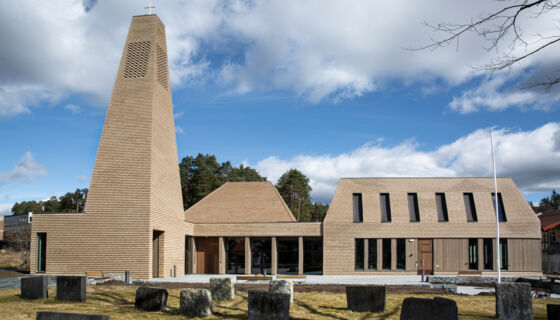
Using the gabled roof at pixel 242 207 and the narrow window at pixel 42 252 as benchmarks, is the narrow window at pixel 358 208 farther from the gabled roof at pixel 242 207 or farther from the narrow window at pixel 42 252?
the narrow window at pixel 42 252

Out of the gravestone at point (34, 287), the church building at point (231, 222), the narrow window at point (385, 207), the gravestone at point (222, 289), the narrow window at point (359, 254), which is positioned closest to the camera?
the gravestone at point (34, 287)

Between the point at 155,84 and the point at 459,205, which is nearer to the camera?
the point at 155,84

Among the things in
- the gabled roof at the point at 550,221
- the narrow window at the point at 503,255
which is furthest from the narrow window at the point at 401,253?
the gabled roof at the point at 550,221

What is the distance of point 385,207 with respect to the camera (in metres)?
34.6

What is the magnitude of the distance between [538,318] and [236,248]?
2506cm

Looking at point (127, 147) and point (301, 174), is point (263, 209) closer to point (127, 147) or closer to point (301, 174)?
point (127, 147)

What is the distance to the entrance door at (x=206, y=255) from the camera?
34812mm

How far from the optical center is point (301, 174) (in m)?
73.8

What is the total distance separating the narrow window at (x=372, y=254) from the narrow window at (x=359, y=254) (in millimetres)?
488

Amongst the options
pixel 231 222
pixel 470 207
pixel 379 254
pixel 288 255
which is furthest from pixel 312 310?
pixel 470 207

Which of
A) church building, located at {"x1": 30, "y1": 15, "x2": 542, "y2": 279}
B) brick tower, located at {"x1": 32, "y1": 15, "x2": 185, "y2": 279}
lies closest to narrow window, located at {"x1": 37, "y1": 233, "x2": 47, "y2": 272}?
church building, located at {"x1": 30, "y1": 15, "x2": 542, "y2": 279}

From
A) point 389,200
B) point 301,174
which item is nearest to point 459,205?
point 389,200

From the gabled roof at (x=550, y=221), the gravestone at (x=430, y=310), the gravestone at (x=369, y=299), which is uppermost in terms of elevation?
the gabled roof at (x=550, y=221)

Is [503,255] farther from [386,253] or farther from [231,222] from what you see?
[231,222]
